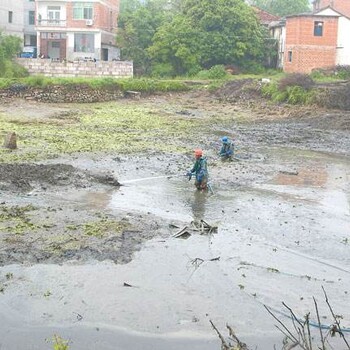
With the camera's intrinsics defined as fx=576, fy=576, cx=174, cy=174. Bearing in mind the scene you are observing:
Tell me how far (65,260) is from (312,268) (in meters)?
4.71

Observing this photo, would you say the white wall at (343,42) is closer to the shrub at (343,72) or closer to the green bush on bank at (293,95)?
the shrub at (343,72)

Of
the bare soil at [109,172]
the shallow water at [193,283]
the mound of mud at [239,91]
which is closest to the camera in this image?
the shallow water at [193,283]

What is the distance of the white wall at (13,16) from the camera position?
55.1 metres

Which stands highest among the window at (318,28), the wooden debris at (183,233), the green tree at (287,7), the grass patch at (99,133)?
the green tree at (287,7)

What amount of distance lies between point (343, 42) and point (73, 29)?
24.6m

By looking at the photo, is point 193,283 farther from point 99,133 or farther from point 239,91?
point 239,91

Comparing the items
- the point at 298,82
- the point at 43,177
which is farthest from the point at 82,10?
the point at 43,177

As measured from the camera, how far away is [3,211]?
13367mm

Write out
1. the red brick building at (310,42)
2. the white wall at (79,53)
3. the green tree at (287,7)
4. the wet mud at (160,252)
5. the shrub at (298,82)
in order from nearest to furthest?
the wet mud at (160,252) → the shrub at (298,82) → the red brick building at (310,42) → the white wall at (79,53) → the green tree at (287,7)

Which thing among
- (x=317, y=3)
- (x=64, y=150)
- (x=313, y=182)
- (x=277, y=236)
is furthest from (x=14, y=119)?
(x=317, y=3)

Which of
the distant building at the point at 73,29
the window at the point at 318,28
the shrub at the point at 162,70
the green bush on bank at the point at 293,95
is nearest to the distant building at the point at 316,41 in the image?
the window at the point at 318,28

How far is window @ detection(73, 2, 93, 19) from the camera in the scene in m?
54.0

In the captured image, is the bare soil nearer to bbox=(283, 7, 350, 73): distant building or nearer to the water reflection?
the water reflection

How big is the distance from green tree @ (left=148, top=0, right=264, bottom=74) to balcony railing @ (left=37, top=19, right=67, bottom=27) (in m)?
11.0
